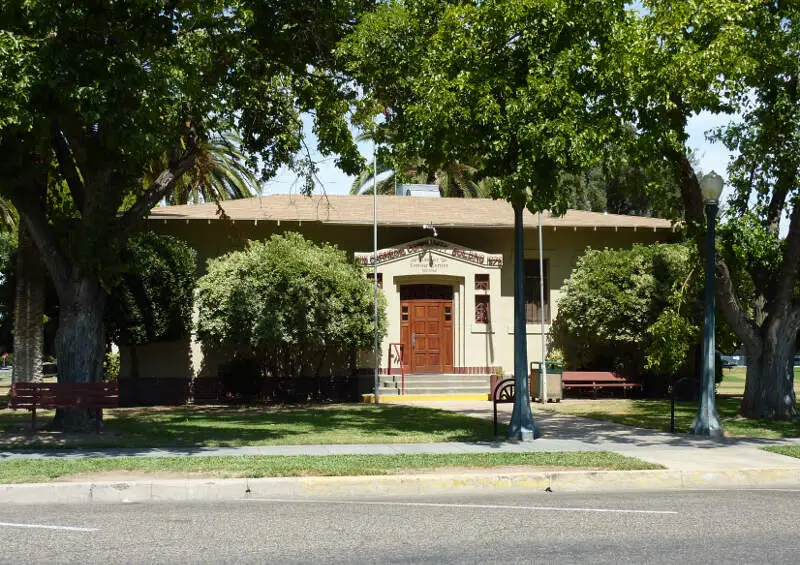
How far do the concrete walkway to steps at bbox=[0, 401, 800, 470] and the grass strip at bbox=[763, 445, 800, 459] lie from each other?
0.19 metres

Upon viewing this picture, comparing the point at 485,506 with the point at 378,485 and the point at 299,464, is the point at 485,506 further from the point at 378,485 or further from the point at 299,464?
the point at 299,464

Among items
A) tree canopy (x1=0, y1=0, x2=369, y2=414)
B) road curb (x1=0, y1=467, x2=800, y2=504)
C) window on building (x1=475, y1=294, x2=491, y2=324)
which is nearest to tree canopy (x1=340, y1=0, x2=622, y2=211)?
tree canopy (x1=0, y1=0, x2=369, y2=414)

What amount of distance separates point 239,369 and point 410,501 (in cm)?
1634

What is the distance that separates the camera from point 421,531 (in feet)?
24.8

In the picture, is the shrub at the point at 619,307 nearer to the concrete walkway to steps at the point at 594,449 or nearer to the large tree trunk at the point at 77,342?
the concrete walkway to steps at the point at 594,449

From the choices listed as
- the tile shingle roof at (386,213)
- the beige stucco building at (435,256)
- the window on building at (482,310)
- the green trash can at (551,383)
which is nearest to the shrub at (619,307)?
the beige stucco building at (435,256)

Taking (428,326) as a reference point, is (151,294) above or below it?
above

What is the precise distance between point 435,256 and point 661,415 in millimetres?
9269

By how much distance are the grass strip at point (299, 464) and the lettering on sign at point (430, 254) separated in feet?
47.8

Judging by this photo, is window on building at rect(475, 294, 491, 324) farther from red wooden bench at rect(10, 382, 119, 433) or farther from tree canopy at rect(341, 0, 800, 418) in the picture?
red wooden bench at rect(10, 382, 119, 433)

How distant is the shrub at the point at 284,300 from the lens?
23391 mm

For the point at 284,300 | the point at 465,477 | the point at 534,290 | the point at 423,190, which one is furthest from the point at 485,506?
the point at 423,190

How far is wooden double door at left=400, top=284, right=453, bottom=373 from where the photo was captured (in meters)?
27.7

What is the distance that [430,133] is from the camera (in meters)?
13.6
